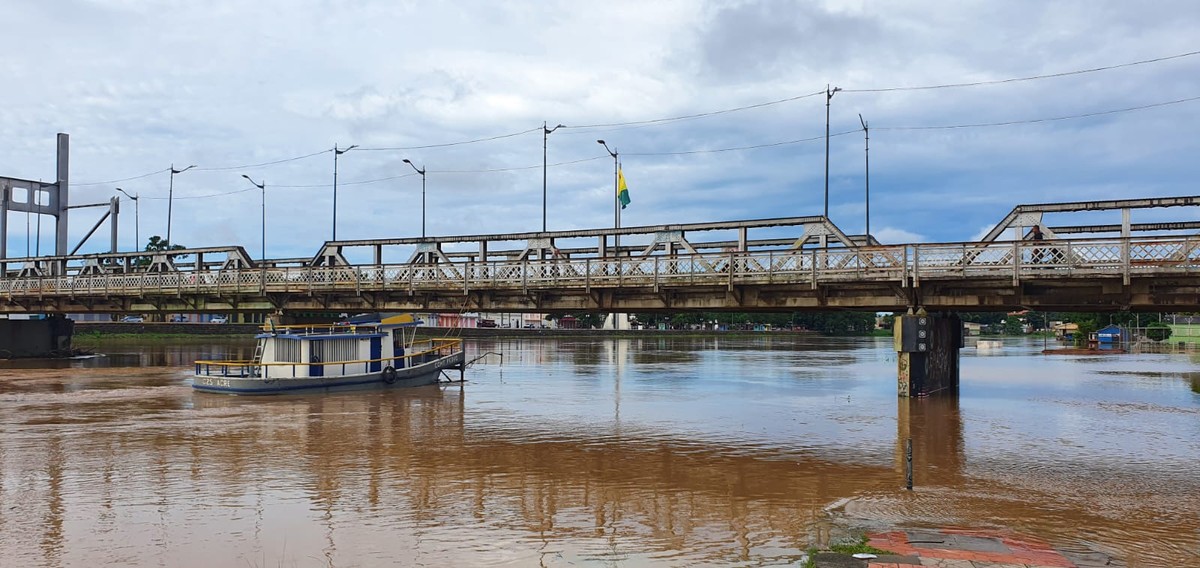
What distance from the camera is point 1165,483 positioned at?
62.7 feet

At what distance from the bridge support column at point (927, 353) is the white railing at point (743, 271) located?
2.27m

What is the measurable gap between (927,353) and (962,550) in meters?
25.8

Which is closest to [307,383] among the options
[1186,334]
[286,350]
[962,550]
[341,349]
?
[286,350]

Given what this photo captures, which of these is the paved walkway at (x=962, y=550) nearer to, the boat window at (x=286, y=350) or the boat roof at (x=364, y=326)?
the boat roof at (x=364, y=326)

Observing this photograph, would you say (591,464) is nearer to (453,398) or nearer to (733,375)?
(453,398)

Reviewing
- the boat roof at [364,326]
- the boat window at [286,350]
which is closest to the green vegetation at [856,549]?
the boat roof at [364,326]

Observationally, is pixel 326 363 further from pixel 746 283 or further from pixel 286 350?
pixel 746 283

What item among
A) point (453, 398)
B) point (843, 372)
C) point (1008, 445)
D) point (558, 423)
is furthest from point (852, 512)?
point (843, 372)

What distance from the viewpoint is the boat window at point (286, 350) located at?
40156mm

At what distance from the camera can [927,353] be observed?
36.6m

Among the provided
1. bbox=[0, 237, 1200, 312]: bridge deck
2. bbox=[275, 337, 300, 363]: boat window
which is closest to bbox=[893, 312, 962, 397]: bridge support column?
bbox=[0, 237, 1200, 312]: bridge deck

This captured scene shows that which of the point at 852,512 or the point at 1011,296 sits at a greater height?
the point at 1011,296

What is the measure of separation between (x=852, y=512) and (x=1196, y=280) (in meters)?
19.7

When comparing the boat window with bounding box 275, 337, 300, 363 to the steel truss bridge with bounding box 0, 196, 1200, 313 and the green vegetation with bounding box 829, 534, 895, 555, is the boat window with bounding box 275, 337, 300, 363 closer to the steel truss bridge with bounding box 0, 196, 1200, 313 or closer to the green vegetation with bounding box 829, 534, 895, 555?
the steel truss bridge with bounding box 0, 196, 1200, 313
